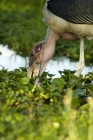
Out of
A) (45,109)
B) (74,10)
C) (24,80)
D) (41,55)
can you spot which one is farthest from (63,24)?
(45,109)

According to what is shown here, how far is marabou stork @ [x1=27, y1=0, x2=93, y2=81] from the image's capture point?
7.73 meters

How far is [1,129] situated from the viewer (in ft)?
16.6

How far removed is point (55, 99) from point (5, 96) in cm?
64

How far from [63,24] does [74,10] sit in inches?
9.5

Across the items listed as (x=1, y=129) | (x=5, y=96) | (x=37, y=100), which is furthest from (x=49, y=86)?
(x=1, y=129)

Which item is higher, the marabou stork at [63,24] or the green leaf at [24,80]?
the marabou stork at [63,24]

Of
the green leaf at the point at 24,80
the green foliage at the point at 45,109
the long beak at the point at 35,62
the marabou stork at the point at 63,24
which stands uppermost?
the marabou stork at the point at 63,24

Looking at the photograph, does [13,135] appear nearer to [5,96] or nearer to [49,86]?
[5,96]

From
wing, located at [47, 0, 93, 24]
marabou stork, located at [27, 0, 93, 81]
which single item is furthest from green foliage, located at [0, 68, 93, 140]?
wing, located at [47, 0, 93, 24]

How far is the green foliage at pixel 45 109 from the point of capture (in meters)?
4.93

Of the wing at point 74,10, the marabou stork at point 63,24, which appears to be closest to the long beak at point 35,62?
the marabou stork at point 63,24

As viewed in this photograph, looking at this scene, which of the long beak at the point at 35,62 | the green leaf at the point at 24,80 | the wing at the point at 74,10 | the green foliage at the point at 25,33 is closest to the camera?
the green leaf at the point at 24,80

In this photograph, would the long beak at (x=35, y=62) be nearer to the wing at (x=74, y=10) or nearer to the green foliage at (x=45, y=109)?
the green foliage at (x=45, y=109)

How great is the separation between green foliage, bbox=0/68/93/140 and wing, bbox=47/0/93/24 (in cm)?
76
